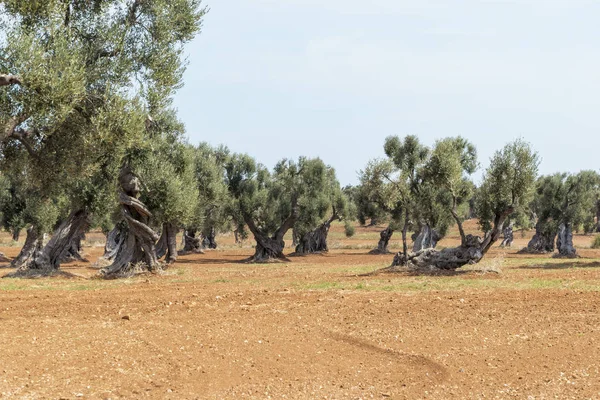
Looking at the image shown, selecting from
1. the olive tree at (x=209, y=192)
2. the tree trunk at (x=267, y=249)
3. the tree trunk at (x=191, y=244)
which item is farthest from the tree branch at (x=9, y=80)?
the tree trunk at (x=191, y=244)

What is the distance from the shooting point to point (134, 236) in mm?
30906

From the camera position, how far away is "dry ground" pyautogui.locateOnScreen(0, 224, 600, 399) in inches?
397

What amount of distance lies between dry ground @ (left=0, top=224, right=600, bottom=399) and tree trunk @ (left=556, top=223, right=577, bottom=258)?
29561 millimetres

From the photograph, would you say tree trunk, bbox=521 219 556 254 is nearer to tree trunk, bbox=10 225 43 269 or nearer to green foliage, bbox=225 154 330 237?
green foliage, bbox=225 154 330 237

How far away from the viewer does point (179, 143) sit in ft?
109

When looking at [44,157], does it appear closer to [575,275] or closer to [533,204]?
[575,275]

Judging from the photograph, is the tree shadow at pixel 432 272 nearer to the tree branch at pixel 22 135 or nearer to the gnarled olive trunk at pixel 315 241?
the tree branch at pixel 22 135

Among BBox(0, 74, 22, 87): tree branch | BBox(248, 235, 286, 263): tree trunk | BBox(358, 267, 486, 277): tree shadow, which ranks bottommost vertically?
BBox(358, 267, 486, 277): tree shadow

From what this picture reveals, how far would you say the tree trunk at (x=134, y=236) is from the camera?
2908 centimetres

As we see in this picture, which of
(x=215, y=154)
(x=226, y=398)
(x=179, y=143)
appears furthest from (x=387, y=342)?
(x=215, y=154)

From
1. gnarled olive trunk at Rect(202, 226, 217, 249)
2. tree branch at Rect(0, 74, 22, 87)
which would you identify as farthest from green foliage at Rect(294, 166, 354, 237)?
tree branch at Rect(0, 74, 22, 87)

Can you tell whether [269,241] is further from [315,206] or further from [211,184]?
[211,184]

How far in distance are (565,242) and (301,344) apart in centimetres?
4216

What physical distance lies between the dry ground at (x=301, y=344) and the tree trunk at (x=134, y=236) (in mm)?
9027
